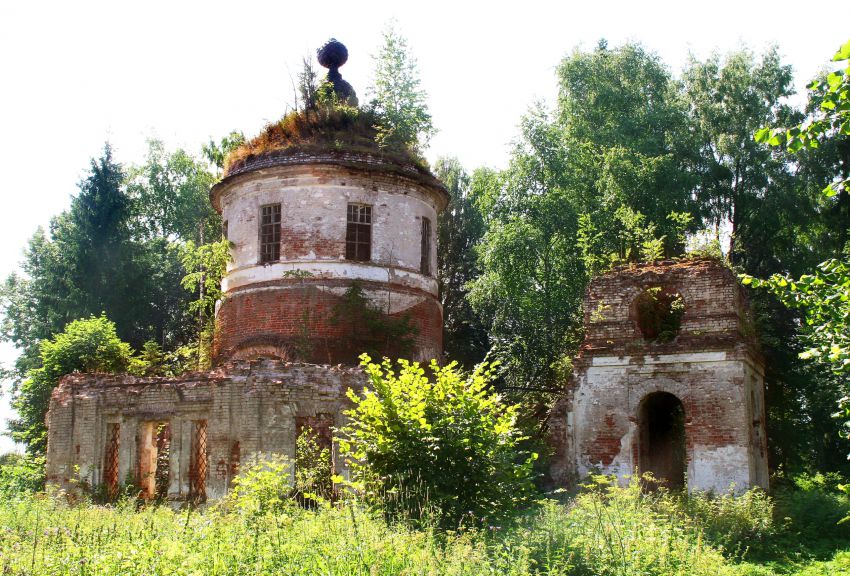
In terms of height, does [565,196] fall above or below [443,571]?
above

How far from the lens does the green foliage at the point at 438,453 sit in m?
11.2

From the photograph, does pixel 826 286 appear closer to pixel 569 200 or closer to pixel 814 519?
pixel 814 519

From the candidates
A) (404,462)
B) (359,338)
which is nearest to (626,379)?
(359,338)

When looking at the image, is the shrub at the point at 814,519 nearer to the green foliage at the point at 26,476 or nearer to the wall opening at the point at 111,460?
the wall opening at the point at 111,460

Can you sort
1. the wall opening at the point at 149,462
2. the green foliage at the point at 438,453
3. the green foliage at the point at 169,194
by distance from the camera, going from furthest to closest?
the green foliage at the point at 169,194
the wall opening at the point at 149,462
the green foliage at the point at 438,453

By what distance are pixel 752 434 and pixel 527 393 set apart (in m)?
8.44

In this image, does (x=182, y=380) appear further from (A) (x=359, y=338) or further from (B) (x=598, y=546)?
(B) (x=598, y=546)

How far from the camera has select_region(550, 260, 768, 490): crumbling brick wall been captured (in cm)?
1680

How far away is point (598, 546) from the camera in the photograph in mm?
10117

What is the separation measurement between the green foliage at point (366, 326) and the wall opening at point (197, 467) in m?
3.68

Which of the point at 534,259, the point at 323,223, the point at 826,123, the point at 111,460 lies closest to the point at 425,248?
the point at 323,223

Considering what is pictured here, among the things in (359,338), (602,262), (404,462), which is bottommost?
(404,462)

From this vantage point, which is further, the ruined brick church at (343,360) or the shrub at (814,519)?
the ruined brick church at (343,360)

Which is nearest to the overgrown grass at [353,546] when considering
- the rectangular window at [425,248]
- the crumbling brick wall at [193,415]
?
the crumbling brick wall at [193,415]
